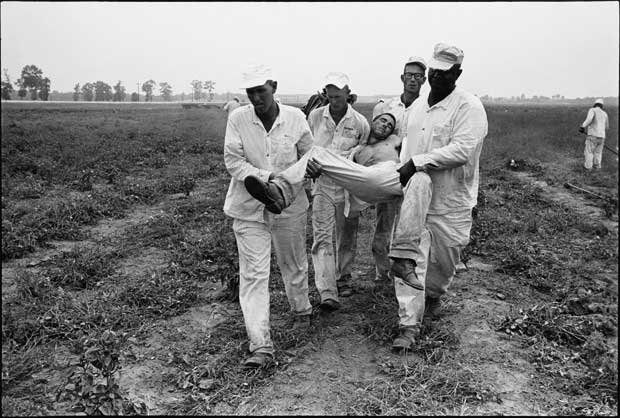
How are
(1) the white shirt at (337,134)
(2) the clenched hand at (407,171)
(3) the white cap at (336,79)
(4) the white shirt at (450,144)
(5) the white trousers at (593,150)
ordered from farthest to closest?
(5) the white trousers at (593,150)
(1) the white shirt at (337,134)
(3) the white cap at (336,79)
(2) the clenched hand at (407,171)
(4) the white shirt at (450,144)

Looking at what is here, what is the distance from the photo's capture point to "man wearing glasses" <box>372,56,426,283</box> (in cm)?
482

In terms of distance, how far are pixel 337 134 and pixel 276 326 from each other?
1725 millimetres

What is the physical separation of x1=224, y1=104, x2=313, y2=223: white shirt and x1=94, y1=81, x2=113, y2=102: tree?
337 feet

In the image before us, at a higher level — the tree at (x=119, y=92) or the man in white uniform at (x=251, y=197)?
the tree at (x=119, y=92)

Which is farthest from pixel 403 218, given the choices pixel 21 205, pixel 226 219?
pixel 21 205

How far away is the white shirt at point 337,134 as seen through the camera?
185 inches

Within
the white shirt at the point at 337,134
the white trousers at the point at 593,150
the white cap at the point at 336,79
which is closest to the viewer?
the white cap at the point at 336,79

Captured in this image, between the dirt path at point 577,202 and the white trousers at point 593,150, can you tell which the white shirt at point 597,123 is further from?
the dirt path at point 577,202

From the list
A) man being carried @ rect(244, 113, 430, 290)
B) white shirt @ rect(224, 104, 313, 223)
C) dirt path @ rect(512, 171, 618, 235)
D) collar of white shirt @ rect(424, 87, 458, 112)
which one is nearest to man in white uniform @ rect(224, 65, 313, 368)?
white shirt @ rect(224, 104, 313, 223)

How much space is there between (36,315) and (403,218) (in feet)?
9.86

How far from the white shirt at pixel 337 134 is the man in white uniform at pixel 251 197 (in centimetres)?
64

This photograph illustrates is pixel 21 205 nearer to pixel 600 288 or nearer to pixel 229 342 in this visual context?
pixel 229 342

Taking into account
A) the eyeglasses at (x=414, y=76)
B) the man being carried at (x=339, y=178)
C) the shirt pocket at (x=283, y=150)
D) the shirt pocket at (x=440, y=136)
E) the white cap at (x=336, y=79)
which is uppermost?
the eyeglasses at (x=414, y=76)

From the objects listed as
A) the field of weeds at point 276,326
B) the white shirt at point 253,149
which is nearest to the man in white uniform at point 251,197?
the white shirt at point 253,149
